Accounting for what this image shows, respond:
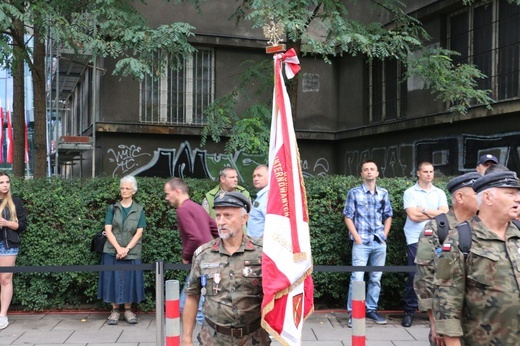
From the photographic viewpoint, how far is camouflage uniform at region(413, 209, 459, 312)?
411 cm

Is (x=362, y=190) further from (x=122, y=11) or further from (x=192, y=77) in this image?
(x=192, y=77)

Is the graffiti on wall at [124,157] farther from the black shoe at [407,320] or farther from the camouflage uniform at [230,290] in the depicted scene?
the camouflage uniform at [230,290]

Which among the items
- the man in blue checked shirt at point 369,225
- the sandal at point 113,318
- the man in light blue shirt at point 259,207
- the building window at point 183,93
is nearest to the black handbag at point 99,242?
the sandal at point 113,318

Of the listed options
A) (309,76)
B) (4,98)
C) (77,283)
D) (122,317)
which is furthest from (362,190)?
(4,98)

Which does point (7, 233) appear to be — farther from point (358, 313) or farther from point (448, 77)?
point (448, 77)

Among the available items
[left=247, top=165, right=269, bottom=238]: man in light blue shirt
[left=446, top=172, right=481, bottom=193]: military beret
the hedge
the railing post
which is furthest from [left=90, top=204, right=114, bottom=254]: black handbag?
[left=446, top=172, right=481, bottom=193]: military beret

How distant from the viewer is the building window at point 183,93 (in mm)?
14227

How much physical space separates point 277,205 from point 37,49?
9.58m

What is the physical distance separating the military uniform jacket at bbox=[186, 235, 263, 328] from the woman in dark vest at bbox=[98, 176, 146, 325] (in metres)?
3.92

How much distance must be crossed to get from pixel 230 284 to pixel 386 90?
12.7m

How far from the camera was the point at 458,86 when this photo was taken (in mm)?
9242

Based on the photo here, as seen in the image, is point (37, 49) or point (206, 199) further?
point (37, 49)

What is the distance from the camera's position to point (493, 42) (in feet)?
38.9

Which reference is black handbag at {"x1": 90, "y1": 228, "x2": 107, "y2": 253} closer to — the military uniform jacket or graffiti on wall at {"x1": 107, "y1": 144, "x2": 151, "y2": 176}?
the military uniform jacket
